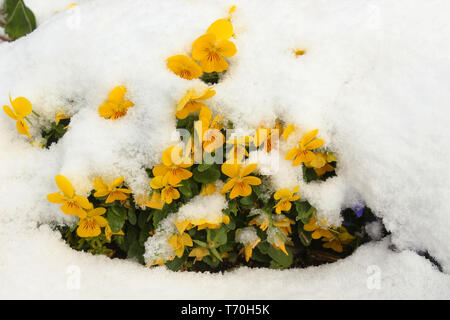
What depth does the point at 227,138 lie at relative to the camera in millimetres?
1243

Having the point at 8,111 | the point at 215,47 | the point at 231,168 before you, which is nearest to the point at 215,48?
the point at 215,47

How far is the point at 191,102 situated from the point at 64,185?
46 cm

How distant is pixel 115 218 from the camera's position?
1311 mm

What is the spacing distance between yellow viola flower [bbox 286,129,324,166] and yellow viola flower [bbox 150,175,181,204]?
379 mm

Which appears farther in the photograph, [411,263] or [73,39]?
[73,39]

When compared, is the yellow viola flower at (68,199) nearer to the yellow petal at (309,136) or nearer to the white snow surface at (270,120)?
the white snow surface at (270,120)

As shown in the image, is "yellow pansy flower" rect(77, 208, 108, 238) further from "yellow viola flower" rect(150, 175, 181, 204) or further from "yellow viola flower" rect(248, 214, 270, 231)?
"yellow viola flower" rect(248, 214, 270, 231)

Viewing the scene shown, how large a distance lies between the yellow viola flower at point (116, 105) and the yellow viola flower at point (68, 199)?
0.27 meters

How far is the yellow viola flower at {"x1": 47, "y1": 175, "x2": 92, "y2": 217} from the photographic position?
114 cm

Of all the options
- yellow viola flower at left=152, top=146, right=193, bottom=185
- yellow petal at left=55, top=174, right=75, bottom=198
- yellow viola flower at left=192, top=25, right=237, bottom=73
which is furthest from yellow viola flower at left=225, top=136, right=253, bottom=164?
yellow petal at left=55, top=174, right=75, bottom=198

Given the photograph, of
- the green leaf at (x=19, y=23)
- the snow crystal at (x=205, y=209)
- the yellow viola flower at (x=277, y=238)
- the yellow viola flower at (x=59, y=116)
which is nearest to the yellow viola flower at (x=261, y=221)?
the yellow viola flower at (x=277, y=238)

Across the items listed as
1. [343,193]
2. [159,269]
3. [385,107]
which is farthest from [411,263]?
[159,269]

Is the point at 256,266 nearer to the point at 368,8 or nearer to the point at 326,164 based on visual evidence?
the point at 326,164
